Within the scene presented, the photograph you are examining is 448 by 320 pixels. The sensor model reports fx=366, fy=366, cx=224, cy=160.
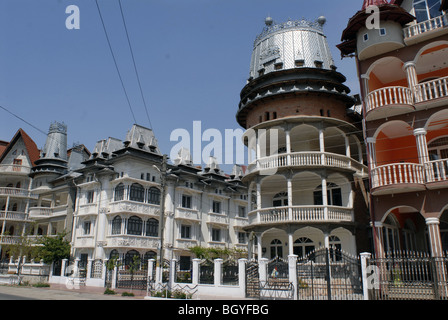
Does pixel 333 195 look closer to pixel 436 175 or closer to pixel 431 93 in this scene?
pixel 436 175

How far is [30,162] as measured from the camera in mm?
49312

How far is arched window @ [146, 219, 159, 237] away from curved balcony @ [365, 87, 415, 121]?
2435cm

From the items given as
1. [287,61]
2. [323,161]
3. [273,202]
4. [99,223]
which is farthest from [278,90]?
[99,223]

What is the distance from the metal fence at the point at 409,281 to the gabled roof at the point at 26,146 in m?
46.3

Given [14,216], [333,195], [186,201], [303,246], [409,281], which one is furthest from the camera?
[14,216]

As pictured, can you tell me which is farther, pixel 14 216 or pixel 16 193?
pixel 16 193

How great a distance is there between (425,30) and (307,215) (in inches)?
522

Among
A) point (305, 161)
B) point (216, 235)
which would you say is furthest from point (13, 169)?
point (305, 161)

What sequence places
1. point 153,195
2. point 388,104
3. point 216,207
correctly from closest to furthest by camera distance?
1. point 388,104
2. point 153,195
3. point 216,207

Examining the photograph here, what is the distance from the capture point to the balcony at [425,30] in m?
19.6

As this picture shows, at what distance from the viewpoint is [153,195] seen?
38.2m

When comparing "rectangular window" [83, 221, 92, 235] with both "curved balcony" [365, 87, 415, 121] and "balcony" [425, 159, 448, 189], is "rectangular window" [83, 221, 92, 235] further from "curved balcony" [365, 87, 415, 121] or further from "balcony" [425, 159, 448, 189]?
"balcony" [425, 159, 448, 189]

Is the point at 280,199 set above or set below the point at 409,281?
above
